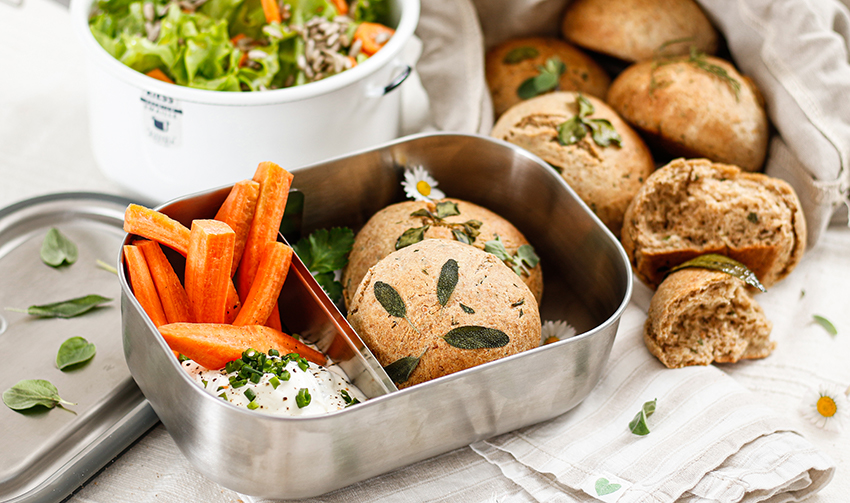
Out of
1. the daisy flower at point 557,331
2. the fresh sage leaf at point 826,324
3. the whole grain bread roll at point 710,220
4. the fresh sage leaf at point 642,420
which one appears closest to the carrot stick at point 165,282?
the daisy flower at point 557,331

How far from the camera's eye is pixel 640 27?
1677mm

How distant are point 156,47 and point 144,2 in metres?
0.25

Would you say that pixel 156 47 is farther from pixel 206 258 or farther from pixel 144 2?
pixel 206 258

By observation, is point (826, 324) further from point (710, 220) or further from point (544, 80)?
point (544, 80)

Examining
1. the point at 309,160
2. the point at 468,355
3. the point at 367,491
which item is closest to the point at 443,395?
the point at 468,355

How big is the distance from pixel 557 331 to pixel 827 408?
529mm

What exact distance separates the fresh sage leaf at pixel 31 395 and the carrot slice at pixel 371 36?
3.24 ft

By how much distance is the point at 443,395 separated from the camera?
3.23 feet

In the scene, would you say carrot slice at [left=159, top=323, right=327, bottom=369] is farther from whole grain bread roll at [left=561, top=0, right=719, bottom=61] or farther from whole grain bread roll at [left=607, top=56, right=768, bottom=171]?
whole grain bread roll at [left=561, top=0, right=719, bottom=61]

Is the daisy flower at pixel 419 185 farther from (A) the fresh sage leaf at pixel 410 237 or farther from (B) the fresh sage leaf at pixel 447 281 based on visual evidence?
(B) the fresh sage leaf at pixel 447 281

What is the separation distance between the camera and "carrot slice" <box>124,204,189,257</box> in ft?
3.50

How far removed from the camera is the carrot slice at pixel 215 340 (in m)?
0.99

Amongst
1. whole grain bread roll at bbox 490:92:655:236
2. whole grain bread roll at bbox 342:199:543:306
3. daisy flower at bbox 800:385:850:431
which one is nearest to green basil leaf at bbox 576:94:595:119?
whole grain bread roll at bbox 490:92:655:236

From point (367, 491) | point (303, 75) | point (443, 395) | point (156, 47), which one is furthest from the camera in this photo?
point (303, 75)
